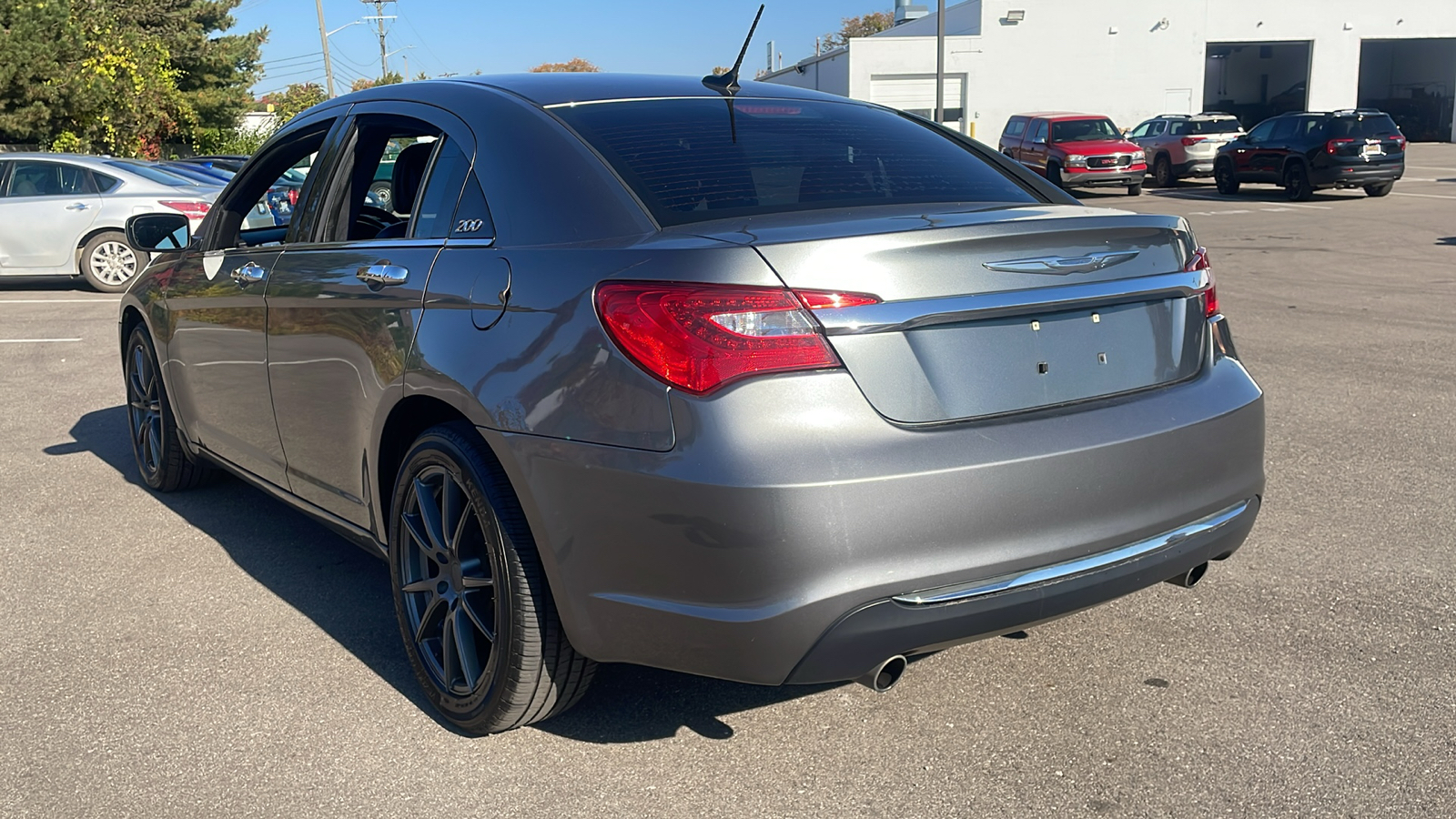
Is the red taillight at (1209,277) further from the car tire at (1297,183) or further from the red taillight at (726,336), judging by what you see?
the car tire at (1297,183)

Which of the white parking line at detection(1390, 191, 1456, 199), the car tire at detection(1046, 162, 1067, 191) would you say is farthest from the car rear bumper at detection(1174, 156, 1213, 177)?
the white parking line at detection(1390, 191, 1456, 199)

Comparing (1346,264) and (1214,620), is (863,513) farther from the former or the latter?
(1346,264)

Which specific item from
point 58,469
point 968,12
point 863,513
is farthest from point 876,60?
point 863,513

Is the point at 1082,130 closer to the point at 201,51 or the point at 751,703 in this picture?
the point at 751,703

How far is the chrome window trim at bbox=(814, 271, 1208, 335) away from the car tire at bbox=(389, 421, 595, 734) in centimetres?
93

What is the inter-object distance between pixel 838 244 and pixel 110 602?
9.90 ft

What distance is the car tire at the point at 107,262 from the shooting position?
1458 centimetres

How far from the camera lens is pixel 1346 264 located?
13656mm

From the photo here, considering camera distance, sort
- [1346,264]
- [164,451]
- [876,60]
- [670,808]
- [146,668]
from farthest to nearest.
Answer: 1. [876,60]
2. [1346,264]
3. [164,451]
4. [146,668]
5. [670,808]

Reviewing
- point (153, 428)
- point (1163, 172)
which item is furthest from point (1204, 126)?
point (153, 428)

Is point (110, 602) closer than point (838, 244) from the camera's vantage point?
No

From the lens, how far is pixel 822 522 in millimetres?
2561

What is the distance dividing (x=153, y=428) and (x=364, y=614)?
205 cm

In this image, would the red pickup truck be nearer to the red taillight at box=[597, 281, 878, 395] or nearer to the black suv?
the black suv
